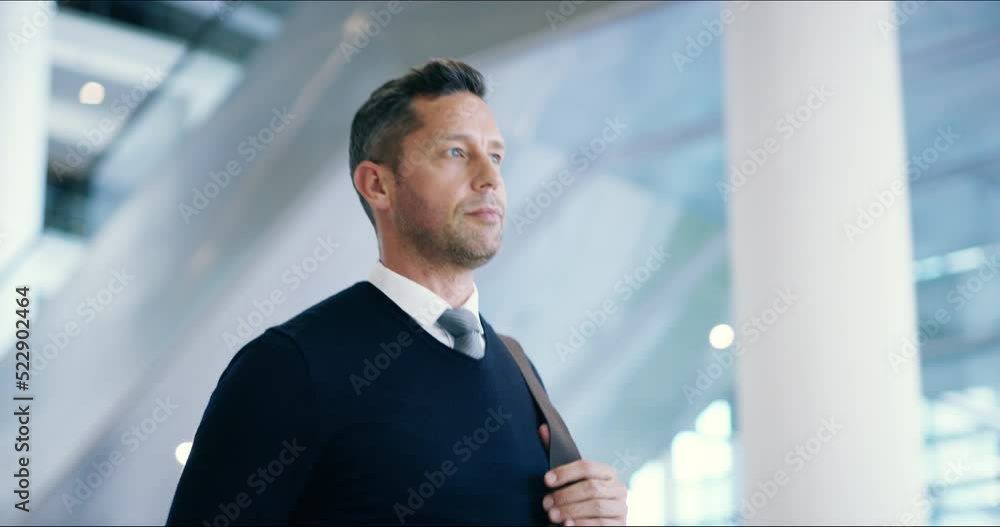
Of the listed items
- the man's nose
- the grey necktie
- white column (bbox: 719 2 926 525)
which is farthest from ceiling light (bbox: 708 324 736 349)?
the grey necktie

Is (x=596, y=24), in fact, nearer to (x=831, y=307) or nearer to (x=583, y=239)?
(x=831, y=307)

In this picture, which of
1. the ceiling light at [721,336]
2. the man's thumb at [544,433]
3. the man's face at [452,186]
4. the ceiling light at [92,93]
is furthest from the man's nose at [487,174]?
the ceiling light at [721,336]

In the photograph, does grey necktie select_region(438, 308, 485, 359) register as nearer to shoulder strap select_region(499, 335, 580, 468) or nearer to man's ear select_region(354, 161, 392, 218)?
shoulder strap select_region(499, 335, 580, 468)

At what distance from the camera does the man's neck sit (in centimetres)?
200

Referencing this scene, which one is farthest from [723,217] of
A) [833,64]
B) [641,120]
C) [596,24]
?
[833,64]

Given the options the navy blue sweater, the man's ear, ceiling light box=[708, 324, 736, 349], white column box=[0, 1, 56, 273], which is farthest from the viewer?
ceiling light box=[708, 324, 736, 349]

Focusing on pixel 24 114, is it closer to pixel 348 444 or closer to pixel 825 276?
pixel 825 276

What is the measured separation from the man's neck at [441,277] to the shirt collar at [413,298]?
0.02 meters

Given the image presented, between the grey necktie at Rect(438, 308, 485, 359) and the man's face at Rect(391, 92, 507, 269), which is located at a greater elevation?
the man's face at Rect(391, 92, 507, 269)

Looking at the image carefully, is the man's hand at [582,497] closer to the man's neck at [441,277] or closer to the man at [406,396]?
the man at [406,396]

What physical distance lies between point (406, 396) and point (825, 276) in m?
2.38

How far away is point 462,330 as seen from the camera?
1918mm

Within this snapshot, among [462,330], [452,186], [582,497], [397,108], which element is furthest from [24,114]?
[582,497]

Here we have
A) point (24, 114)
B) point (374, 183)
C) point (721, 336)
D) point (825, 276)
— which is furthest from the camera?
point (721, 336)
